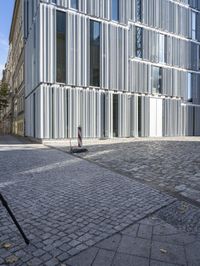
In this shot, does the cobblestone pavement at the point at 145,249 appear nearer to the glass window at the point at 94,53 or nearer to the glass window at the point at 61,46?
the glass window at the point at 61,46

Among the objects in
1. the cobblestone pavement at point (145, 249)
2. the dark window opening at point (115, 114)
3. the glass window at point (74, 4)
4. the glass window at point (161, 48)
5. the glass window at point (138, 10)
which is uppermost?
the glass window at point (138, 10)

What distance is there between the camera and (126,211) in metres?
5.05

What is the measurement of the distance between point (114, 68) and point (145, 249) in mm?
23903

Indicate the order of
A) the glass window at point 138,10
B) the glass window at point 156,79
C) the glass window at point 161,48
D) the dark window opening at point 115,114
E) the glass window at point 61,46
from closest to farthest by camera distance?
the glass window at point 61,46
the dark window opening at point 115,114
the glass window at point 138,10
the glass window at point 156,79
the glass window at point 161,48

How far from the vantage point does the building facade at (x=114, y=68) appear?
2283cm

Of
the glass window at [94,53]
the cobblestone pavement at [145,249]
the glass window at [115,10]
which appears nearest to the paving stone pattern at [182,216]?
the cobblestone pavement at [145,249]

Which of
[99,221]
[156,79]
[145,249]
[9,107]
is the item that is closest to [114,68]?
[156,79]

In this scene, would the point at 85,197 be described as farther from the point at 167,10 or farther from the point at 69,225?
the point at 167,10

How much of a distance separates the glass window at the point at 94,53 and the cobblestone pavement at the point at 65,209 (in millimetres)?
17169

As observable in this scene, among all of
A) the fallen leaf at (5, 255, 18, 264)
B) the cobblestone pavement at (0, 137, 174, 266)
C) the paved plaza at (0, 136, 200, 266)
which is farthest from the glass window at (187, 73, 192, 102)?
the fallen leaf at (5, 255, 18, 264)

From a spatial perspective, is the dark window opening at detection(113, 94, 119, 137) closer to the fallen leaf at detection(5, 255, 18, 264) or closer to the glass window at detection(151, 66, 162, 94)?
the glass window at detection(151, 66, 162, 94)

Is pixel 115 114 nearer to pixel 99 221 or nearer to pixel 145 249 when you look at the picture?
pixel 99 221

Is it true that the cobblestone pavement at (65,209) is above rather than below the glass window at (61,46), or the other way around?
below

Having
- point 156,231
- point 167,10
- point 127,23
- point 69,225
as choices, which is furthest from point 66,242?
point 167,10
